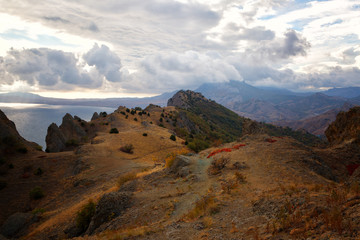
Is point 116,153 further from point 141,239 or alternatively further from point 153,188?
point 141,239

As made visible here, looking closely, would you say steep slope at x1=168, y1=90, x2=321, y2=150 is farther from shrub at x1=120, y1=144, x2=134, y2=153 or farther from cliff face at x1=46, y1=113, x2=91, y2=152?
cliff face at x1=46, y1=113, x2=91, y2=152

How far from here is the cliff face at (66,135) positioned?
4100cm

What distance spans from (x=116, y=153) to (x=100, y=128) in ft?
87.1

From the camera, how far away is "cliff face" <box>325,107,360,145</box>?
956 inches

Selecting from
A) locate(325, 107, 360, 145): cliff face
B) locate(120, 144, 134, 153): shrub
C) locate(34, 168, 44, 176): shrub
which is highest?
locate(325, 107, 360, 145): cliff face

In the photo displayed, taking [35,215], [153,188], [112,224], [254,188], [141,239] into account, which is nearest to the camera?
[141,239]

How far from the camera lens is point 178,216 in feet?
28.9

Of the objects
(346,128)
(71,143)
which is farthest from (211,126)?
(346,128)

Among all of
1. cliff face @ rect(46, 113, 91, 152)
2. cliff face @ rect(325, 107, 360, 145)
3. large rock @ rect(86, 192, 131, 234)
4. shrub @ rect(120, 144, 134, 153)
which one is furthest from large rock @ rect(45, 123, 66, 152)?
cliff face @ rect(325, 107, 360, 145)

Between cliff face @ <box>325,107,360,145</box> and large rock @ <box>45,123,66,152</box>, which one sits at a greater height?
cliff face @ <box>325,107,360,145</box>

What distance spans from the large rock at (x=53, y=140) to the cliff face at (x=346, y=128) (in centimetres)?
5216

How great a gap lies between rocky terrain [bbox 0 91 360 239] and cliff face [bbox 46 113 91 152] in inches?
272

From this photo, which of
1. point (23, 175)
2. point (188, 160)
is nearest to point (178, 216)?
point (188, 160)

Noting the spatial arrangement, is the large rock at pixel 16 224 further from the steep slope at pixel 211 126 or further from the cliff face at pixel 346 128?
the cliff face at pixel 346 128
